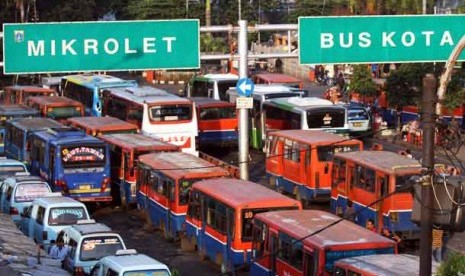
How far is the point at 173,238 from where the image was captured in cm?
2781

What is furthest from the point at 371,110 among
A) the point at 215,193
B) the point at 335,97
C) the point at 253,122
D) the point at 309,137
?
the point at 215,193

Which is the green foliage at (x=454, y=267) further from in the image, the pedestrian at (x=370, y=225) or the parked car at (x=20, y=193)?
the parked car at (x=20, y=193)

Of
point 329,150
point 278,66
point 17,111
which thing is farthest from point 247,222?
point 278,66

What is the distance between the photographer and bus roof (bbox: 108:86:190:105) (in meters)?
38.5

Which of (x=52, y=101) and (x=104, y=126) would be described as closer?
(x=104, y=126)

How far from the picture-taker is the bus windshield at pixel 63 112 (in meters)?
44.1

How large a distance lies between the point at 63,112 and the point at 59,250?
21.4 metres

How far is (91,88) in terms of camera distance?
47.2 metres

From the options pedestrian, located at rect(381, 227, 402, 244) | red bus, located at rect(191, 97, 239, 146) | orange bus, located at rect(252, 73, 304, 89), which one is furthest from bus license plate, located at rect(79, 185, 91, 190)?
orange bus, located at rect(252, 73, 304, 89)

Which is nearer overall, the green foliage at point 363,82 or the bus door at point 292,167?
the bus door at point 292,167

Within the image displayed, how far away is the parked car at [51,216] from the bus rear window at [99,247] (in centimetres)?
304

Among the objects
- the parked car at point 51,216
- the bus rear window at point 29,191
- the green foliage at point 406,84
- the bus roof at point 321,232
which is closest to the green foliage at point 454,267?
the bus roof at point 321,232

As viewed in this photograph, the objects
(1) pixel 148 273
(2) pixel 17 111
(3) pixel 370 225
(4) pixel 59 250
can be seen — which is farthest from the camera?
(2) pixel 17 111

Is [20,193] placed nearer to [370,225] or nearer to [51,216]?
[51,216]
